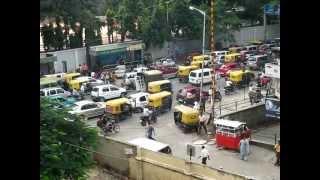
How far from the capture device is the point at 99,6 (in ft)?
48.3

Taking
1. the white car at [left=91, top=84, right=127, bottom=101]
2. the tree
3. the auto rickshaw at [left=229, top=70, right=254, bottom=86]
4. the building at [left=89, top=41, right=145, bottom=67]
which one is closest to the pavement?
the white car at [left=91, top=84, right=127, bottom=101]

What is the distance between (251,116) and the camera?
864 centimetres

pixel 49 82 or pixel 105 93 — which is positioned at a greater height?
pixel 49 82

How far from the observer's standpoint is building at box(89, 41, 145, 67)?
13.7m

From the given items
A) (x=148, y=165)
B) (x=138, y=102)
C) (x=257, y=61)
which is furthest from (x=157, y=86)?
(x=148, y=165)

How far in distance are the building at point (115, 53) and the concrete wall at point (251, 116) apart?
234 inches

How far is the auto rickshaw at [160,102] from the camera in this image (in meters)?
9.45

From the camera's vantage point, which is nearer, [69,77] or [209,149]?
[209,149]

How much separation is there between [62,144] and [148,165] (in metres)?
1.75

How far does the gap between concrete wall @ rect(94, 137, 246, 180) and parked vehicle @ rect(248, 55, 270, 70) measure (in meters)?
7.47

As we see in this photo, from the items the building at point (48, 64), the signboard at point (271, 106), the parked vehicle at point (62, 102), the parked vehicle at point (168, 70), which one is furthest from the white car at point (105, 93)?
the signboard at point (271, 106)

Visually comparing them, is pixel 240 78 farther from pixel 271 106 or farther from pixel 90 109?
pixel 90 109

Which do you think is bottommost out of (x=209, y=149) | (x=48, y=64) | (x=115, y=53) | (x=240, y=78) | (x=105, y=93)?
(x=209, y=149)
